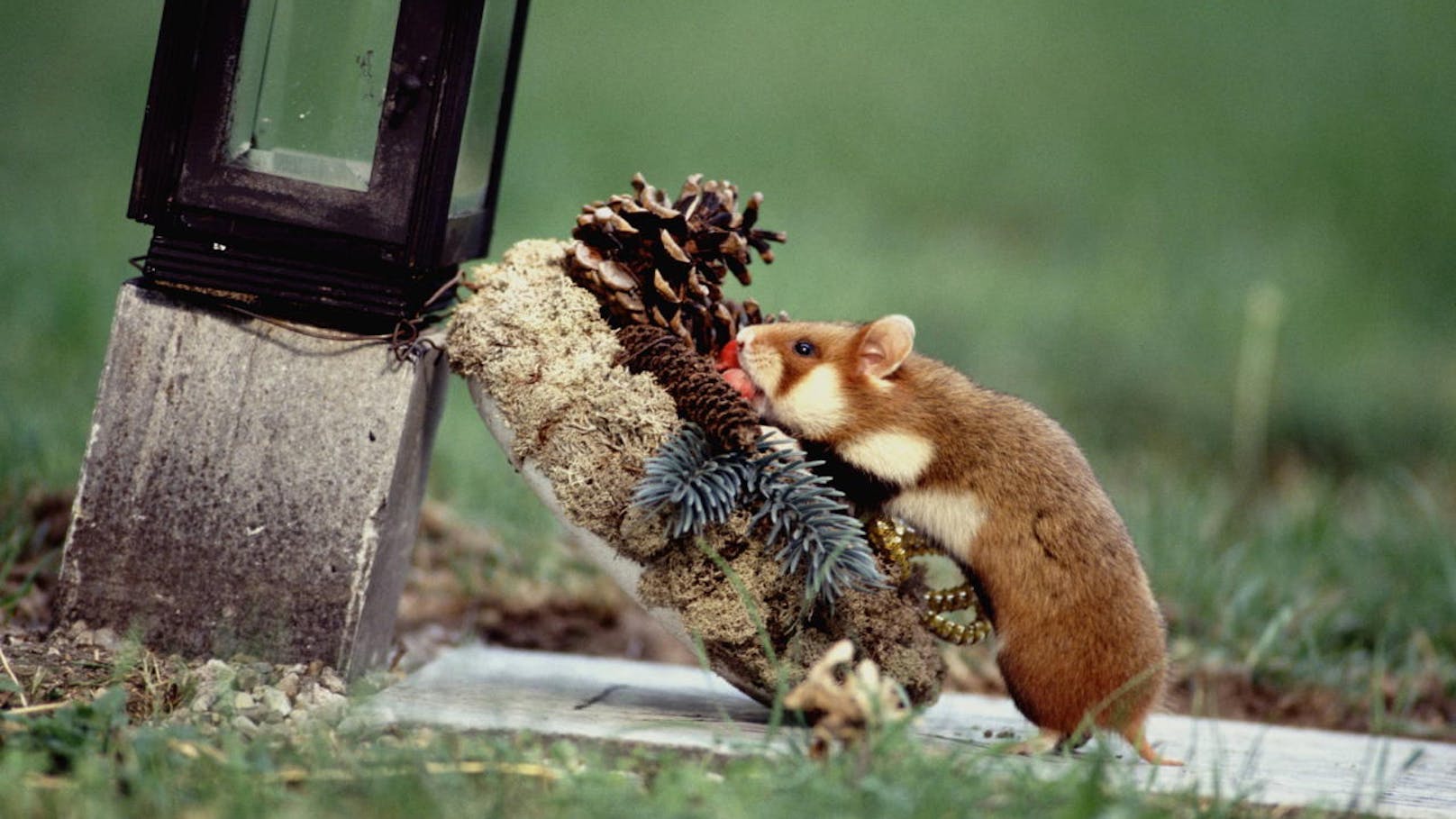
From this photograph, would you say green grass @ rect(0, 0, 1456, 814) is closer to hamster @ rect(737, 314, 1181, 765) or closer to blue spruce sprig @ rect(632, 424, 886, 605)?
blue spruce sprig @ rect(632, 424, 886, 605)

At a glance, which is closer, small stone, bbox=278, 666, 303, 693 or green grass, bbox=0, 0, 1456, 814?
small stone, bbox=278, 666, 303, 693

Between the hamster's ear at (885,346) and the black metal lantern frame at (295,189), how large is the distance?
86 cm

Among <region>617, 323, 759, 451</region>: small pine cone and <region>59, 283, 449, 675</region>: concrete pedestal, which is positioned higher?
<region>617, 323, 759, 451</region>: small pine cone

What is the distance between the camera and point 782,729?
2.79m

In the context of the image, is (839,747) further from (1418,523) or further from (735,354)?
(1418,523)

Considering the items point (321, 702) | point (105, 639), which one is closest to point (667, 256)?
point (321, 702)

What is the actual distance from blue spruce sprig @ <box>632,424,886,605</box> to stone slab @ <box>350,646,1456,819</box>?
0.30 meters

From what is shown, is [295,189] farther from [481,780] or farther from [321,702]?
[481,780]

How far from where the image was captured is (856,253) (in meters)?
8.09

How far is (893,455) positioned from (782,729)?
21.4 inches

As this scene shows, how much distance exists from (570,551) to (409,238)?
194 cm

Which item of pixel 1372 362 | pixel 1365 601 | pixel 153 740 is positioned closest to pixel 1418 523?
pixel 1365 601

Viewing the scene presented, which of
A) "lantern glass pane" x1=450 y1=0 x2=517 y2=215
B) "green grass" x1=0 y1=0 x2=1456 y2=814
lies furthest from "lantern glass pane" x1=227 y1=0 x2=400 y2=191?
"green grass" x1=0 y1=0 x2=1456 y2=814

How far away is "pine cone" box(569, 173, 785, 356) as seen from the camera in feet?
9.72
